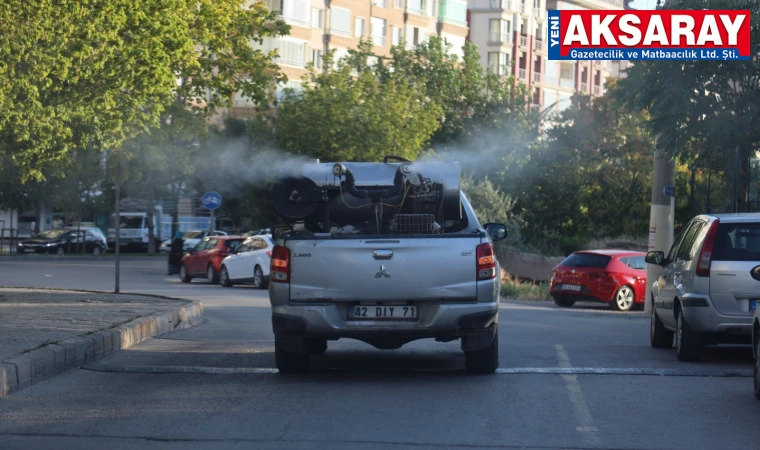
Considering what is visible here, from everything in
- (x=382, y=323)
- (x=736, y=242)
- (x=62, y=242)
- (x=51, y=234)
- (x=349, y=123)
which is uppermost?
(x=349, y=123)

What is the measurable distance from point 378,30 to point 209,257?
47145 millimetres

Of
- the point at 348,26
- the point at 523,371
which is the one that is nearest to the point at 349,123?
the point at 523,371

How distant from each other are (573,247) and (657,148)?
2292 cm

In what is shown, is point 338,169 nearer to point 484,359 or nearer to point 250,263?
point 484,359

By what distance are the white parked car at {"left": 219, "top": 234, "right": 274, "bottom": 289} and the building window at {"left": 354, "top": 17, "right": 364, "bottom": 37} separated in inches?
1839

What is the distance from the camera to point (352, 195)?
11.8 m

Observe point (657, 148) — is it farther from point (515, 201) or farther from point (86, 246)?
point (86, 246)

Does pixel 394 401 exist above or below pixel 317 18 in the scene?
below

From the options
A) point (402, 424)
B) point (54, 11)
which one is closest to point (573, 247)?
point (54, 11)

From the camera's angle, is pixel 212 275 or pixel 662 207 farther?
pixel 212 275

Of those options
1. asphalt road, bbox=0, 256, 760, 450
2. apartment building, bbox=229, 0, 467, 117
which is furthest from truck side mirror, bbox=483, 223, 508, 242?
apartment building, bbox=229, 0, 467, 117

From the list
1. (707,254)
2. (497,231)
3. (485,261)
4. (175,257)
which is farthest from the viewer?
(175,257)

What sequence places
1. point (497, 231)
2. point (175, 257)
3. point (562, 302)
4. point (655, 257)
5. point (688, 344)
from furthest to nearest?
1. point (175, 257)
2. point (562, 302)
3. point (655, 257)
4. point (688, 344)
5. point (497, 231)

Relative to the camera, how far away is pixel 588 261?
28125 millimetres
